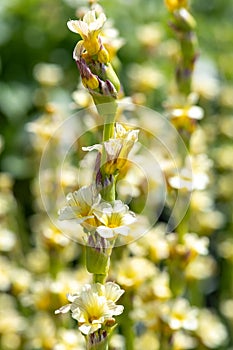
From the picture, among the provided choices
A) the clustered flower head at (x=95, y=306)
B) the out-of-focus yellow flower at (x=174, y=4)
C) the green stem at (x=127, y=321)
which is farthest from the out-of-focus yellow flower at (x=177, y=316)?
the out-of-focus yellow flower at (x=174, y=4)

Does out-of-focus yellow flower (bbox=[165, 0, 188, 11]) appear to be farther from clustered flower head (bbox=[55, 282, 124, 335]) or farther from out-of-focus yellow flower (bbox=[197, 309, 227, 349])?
out-of-focus yellow flower (bbox=[197, 309, 227, 349])

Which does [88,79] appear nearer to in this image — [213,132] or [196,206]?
[196,206]

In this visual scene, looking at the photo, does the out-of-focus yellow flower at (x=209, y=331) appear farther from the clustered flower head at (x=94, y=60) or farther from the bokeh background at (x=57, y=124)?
the clustered flower head at (x=94, y=60)

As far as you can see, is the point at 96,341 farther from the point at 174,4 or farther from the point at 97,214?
the point at 174,4

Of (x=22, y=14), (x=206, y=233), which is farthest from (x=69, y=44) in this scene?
(x=206, y=233)

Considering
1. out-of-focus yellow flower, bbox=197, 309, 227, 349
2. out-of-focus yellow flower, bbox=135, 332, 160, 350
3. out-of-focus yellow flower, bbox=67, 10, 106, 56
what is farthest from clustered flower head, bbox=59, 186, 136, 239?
out-of-focus yellow flower, bbox=197, 309, 227, 349

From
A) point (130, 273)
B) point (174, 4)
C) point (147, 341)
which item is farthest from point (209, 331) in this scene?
point (174, 4)
